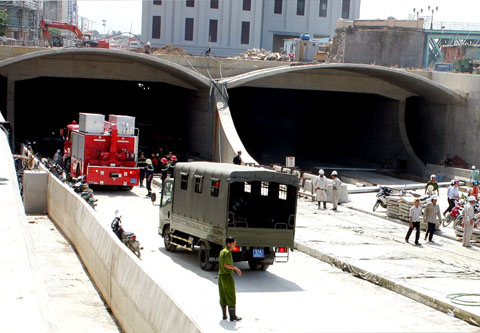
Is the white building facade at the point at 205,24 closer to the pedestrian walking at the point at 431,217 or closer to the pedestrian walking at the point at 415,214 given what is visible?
the pedestrian walking at the point at 431,217

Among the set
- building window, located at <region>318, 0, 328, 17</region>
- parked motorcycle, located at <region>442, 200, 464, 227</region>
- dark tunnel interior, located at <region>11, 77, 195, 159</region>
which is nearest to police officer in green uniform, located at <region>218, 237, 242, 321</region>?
parked motorcycle, located at <region>442, 200, 464, 227</region>

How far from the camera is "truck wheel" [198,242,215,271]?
17297 mm

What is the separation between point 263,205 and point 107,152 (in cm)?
1377

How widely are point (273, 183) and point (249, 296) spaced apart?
336cm

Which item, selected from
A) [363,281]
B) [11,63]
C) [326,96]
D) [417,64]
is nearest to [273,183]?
[363,281]

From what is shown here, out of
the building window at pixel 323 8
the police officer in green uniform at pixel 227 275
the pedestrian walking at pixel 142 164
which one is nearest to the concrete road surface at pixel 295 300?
the police officer in green uniform at pixel 227 275

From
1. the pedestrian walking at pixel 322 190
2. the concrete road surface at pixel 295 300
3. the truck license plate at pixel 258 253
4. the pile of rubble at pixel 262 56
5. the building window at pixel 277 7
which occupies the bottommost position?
the concrete road surface at pixel 295 300

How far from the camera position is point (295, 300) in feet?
50.4

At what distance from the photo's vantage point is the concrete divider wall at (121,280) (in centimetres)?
1072

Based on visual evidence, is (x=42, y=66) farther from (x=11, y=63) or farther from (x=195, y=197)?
(x=195, y=197)

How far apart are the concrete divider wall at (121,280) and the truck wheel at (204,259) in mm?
2391

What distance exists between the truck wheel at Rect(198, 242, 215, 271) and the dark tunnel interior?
3582 centimetres

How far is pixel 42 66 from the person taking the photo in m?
42.5

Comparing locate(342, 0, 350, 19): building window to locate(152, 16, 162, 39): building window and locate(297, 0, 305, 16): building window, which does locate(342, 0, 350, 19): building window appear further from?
locate(152, 16, 162, 39): building window
